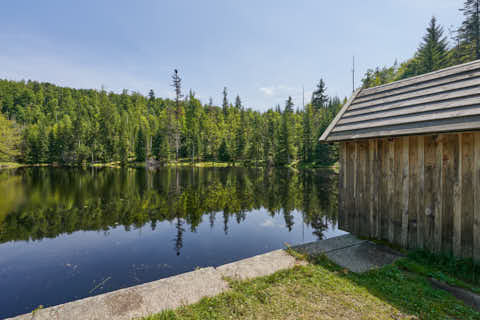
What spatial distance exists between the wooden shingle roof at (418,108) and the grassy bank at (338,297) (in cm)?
259

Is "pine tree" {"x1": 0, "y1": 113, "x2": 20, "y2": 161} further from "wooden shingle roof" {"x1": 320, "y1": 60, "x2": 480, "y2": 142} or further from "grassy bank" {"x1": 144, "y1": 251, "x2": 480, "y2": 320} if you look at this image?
"wooden shingle roof" {"x1": 320, "y1": 60, "x2": 480, "y2": 142}

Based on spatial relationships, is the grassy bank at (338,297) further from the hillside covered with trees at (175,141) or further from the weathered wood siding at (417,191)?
the hillside covered with trees at (175,141)

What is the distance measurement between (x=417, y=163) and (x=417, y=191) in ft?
1.90

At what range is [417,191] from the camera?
4.62 metres

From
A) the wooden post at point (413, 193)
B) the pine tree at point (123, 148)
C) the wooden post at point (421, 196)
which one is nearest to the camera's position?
the wooden post at point (421, 196)

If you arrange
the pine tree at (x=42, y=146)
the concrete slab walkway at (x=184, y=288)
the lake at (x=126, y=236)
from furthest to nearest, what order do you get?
the pine tree at (x=42, y=146), the lake at (x=126, y=236), the concrete slab walkway at (x=184, y=288)

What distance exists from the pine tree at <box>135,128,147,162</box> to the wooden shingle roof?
5889 centimetres

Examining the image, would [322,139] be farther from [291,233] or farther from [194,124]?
A: [194,124]

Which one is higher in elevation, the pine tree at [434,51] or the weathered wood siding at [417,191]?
the pine tree at [434,51]

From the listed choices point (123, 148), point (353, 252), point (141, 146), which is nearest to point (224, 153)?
point (141, 146)

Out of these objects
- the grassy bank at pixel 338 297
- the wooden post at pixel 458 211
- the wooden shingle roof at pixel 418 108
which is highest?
the wooden shingle roof at pixel 418 108

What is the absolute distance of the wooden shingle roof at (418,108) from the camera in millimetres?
4055

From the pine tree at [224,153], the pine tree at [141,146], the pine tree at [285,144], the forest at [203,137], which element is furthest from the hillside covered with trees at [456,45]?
the pine tree at [141,146]

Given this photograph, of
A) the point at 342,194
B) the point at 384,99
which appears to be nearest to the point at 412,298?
the point at 342,194
